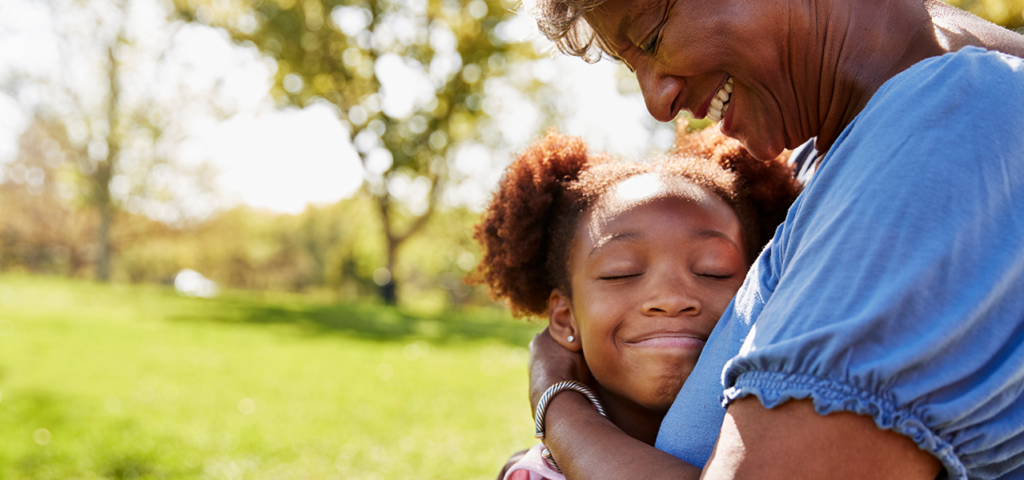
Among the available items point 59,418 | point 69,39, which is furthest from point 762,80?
point 69,39

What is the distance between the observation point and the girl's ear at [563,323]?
2332mm

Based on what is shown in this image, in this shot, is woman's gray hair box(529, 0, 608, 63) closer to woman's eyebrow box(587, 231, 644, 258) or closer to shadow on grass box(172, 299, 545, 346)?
woman's eyebrow box(587, 231, 644, 258)

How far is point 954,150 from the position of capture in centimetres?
100

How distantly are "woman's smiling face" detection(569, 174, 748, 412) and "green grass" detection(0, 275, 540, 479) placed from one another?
15.8 feet

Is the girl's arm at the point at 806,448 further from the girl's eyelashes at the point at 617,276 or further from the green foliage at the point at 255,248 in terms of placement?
the green foliage at the point at 255,248

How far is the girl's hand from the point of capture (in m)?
2.04

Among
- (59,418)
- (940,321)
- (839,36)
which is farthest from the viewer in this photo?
(59,418)

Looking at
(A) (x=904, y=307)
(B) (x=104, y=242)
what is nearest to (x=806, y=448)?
(A) (x=904, y=307)

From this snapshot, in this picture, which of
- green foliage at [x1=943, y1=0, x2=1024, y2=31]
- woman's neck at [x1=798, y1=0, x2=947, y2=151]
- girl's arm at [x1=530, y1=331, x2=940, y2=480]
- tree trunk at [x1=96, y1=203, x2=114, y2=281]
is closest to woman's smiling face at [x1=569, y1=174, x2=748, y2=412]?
woman's neck at [x1=798, y1=0, x2=947, y2=151]

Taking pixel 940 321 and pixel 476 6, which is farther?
pixel 476 6

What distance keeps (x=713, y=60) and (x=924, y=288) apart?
31.8 inches

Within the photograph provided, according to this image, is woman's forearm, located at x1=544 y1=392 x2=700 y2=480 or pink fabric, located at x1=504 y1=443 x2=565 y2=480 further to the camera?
pink fabric, located at x1=504 y1=443 x2=565 y2=480

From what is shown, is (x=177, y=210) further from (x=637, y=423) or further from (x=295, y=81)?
(x=637, y=423)

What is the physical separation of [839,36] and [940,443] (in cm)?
91
